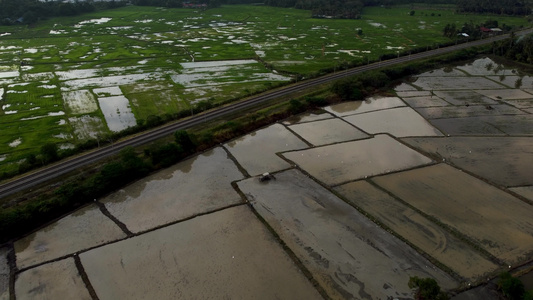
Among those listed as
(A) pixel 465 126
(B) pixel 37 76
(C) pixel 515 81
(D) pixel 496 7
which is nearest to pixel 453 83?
(C) pixel 515 81

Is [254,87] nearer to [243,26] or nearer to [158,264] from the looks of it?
[158,264]

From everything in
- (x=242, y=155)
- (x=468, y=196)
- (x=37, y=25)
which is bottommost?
(x=37, y=25)

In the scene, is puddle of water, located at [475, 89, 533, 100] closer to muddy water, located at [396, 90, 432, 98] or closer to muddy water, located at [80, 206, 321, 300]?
muddy water, located at [396, 90, 432, 98]

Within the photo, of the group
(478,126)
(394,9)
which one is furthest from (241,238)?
(394,9)

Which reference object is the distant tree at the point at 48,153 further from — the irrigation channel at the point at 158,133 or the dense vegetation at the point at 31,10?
the dense vegetation at the point at 31,10

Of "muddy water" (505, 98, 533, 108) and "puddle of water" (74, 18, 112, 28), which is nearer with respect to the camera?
"muddy water" (505, 98, 533, 108)

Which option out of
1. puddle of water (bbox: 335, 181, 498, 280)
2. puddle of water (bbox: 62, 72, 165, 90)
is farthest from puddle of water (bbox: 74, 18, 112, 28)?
puddle of water (bbox: 335, 181, 498, 280)
